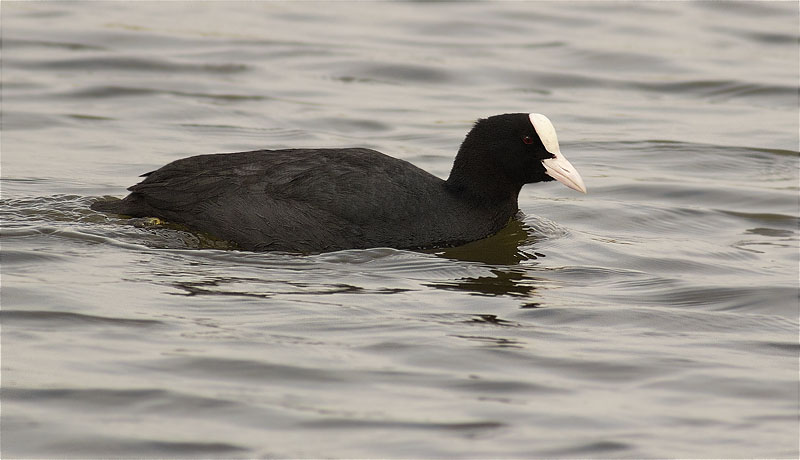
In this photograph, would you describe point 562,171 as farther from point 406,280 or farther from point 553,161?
point 406,280

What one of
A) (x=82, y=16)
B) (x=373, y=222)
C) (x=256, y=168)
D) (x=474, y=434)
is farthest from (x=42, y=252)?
(x=82, y=16)

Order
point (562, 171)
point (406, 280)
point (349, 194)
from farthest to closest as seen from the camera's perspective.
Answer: point (562, 171), point (349, 194), point (406, 280)

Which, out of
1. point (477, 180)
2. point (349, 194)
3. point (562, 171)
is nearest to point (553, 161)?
point (562, 171)

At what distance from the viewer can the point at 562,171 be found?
8.84 meters

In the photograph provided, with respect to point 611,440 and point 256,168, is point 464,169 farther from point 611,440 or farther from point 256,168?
point 611,440

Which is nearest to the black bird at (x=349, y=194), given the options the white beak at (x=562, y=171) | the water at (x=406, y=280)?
the white beak at (x=562, y=171)

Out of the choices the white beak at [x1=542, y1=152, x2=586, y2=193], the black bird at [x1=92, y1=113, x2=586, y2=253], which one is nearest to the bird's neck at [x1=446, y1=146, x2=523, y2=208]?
the black bird at [x1=92, y1=113, x2=586, y2=253]

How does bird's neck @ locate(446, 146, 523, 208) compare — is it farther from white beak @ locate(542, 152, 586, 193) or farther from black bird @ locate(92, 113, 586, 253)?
white beak @ locate(542, 152, 586, 193)

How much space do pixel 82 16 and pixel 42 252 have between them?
10.3m

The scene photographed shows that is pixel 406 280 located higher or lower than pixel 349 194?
lower

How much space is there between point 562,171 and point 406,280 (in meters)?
1.55

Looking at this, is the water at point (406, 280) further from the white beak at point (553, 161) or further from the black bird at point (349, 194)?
the white beak at point (553, 161)

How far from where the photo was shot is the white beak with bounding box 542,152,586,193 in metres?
8.79

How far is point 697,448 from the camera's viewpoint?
5.61m
